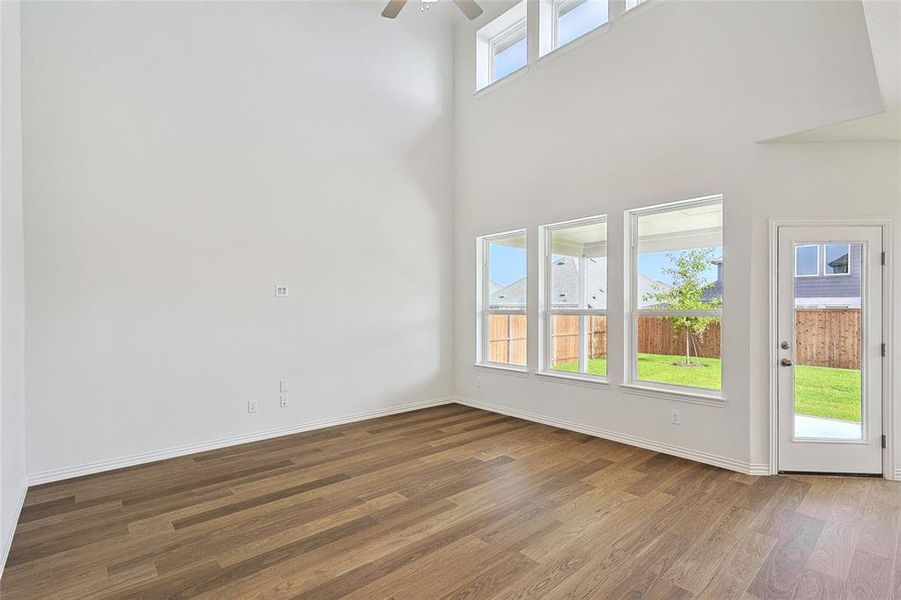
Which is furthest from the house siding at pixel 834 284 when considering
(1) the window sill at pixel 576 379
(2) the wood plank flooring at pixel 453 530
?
(1) the window sill at pixel 576 379

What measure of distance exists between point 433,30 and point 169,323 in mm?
4799

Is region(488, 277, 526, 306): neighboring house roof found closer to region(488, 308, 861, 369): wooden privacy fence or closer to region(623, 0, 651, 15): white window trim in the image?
region(488, 308, 861, 369): wooden privacy fence

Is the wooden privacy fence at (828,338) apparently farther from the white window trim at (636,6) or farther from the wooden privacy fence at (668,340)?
the white window trim at (636,6)

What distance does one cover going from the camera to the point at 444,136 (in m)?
6.04

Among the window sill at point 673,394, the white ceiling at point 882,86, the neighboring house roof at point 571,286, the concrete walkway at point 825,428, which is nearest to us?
the white ceiling at point 882,86

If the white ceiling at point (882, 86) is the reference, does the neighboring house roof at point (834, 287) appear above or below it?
below

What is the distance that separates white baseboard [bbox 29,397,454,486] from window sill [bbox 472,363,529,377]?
0.97 meters

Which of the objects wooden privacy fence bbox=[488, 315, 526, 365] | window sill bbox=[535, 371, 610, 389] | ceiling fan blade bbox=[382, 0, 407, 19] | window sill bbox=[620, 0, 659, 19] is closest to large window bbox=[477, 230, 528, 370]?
wooden privacy fence bbox=[488, 315, 526, 365]

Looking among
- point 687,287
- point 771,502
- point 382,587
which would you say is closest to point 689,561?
point 771,502

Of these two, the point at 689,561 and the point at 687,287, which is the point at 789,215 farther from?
the point at 689,561

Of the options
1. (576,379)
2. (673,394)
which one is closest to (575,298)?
(576,379)

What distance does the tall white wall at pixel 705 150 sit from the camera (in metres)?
3.30

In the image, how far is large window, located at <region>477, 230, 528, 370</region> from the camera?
5.62 m

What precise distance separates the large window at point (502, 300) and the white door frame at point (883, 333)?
250 centimetres
